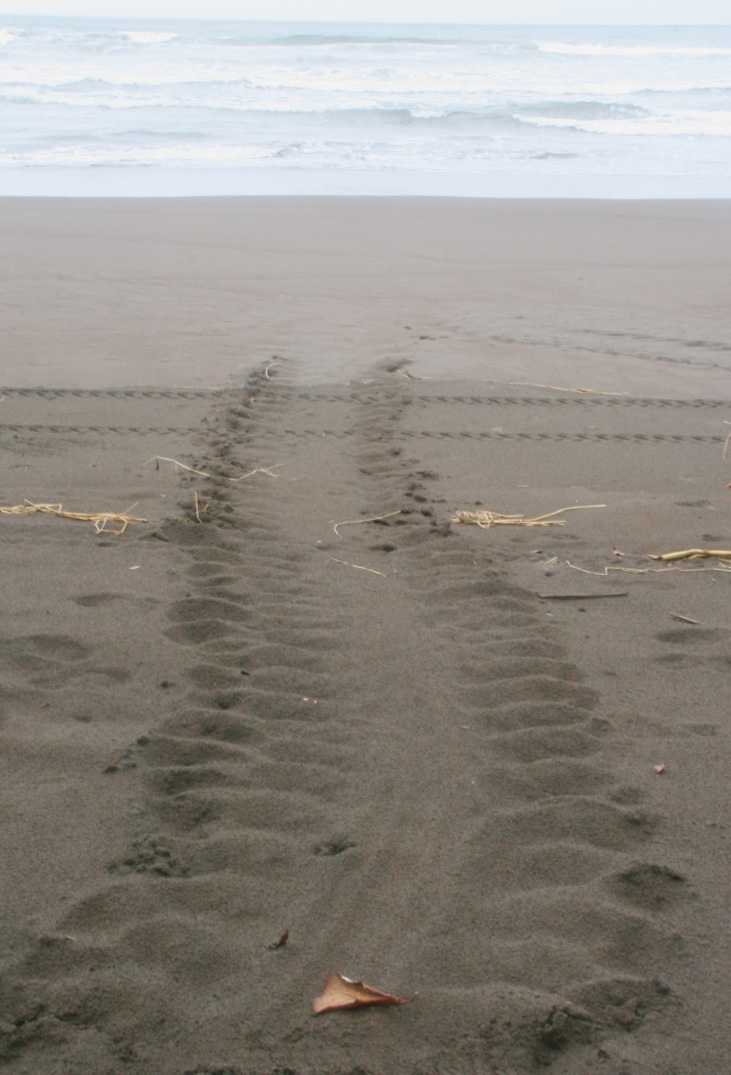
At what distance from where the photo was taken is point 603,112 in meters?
26.2

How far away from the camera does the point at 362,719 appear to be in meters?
2.59

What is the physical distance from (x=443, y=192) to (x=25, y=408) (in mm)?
10853

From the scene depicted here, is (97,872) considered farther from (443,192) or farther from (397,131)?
(397,131)

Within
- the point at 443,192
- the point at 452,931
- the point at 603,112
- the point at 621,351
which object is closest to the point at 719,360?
the point at 621,351

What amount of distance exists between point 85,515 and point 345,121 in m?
22.0

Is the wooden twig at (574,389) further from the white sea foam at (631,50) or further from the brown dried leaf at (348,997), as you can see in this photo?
the white sea foam at (631,50)

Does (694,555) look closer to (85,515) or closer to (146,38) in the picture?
(85,515)

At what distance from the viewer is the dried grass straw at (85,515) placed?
3.79 m

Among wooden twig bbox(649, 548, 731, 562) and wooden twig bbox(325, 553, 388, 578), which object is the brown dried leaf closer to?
wooden twig bbox(325, 553, 388, 578)

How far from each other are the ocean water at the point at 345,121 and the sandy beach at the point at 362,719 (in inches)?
400

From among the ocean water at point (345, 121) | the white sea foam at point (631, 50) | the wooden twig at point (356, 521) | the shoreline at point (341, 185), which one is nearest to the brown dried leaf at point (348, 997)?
the wooden twig at point (356, 521)

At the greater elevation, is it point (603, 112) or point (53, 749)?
point (603, 112)

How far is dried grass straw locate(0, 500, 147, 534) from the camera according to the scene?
379cm

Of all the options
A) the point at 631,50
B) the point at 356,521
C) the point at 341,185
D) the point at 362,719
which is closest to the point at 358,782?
the point at 362,719
